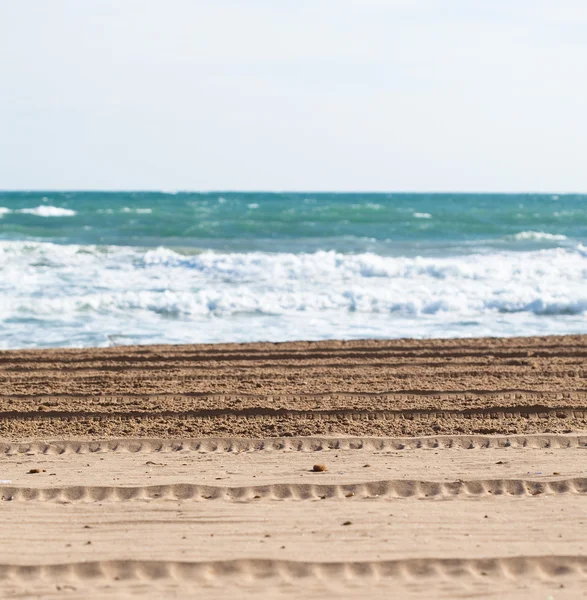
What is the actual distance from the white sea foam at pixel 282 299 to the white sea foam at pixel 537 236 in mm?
11445

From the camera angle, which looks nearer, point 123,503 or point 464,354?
point 123,503

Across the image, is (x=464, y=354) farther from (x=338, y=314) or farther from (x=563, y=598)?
(x=563, y=598)

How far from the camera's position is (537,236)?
31422 mm

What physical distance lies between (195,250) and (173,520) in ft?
66.5

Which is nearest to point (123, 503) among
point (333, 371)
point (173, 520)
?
point (173, 520)

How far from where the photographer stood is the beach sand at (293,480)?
3.68 metres

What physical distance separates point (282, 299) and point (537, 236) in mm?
20403

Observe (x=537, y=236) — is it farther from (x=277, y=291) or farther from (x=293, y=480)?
(x=293, y=480)

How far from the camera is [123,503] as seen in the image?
455cm

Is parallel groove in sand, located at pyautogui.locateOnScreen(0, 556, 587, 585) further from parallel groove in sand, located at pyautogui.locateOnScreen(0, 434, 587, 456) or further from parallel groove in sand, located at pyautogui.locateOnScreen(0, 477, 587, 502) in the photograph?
parallel groove in sand, located at pyautogui.locateOnScreen(0, 434, 587, 456)

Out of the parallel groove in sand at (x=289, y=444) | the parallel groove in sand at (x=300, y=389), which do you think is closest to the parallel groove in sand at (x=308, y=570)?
→ the parallel groove in sand at (x=289, y=444)

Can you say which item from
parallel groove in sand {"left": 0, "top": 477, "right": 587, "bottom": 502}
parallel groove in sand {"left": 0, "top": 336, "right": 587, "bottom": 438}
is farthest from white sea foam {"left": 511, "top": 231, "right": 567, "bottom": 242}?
parallel groove in sand {"left": 0, "top": 477, "right": 587, "bottom": 502}

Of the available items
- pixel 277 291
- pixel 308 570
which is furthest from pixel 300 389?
pixel 277 291

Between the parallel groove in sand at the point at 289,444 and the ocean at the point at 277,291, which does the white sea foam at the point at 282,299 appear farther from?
the parallel groove in sand at the point at 289,444
